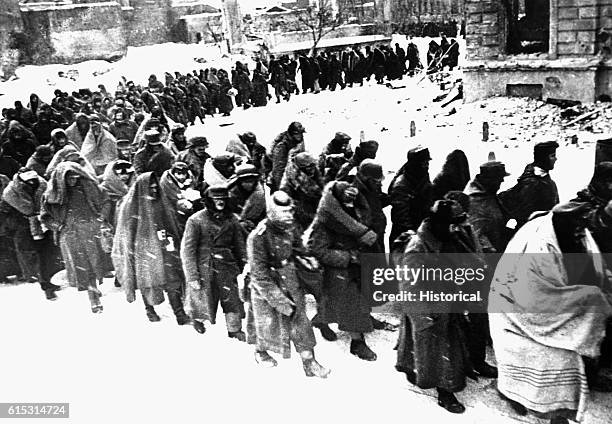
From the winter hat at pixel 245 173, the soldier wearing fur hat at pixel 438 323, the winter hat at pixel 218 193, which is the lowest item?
the soldier wearing fur hat at pixel 438 323

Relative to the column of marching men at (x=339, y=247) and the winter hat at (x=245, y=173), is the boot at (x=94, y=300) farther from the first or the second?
the winter hat at (x=245, y=173)

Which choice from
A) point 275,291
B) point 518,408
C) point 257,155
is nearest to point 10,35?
point 257,155

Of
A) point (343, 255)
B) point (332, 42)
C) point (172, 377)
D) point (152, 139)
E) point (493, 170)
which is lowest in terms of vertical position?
point (172, 377)

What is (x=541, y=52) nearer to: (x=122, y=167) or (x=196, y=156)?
(x=196, y=156)

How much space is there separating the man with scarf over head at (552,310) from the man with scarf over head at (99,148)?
7279 mm

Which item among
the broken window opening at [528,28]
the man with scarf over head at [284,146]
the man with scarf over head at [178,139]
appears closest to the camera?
the man with scarf over head at [284,146]

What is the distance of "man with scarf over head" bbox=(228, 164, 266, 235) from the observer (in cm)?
552

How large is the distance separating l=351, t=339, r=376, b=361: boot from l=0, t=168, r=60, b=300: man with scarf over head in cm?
408

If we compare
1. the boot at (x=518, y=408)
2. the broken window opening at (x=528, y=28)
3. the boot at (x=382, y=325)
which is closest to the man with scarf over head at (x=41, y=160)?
the boot at (x=382, y=325)

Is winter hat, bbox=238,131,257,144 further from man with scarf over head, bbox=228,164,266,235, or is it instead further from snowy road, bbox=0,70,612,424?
man with scarf over head, bbox=228,164,266,235

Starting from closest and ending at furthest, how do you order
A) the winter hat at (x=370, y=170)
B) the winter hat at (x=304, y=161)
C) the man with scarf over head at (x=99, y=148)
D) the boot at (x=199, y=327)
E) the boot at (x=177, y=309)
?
the winter hat at (x=370, y=170) < the winter hat at (x=304, y=161) < the boot at (x=199, y=327) < the boot at (x=177, y=309) < the man with scarf over head at (x=99, y=148)

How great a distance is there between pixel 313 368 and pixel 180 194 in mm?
2514

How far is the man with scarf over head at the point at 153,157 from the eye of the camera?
754cm

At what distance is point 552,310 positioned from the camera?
12.1 feet
